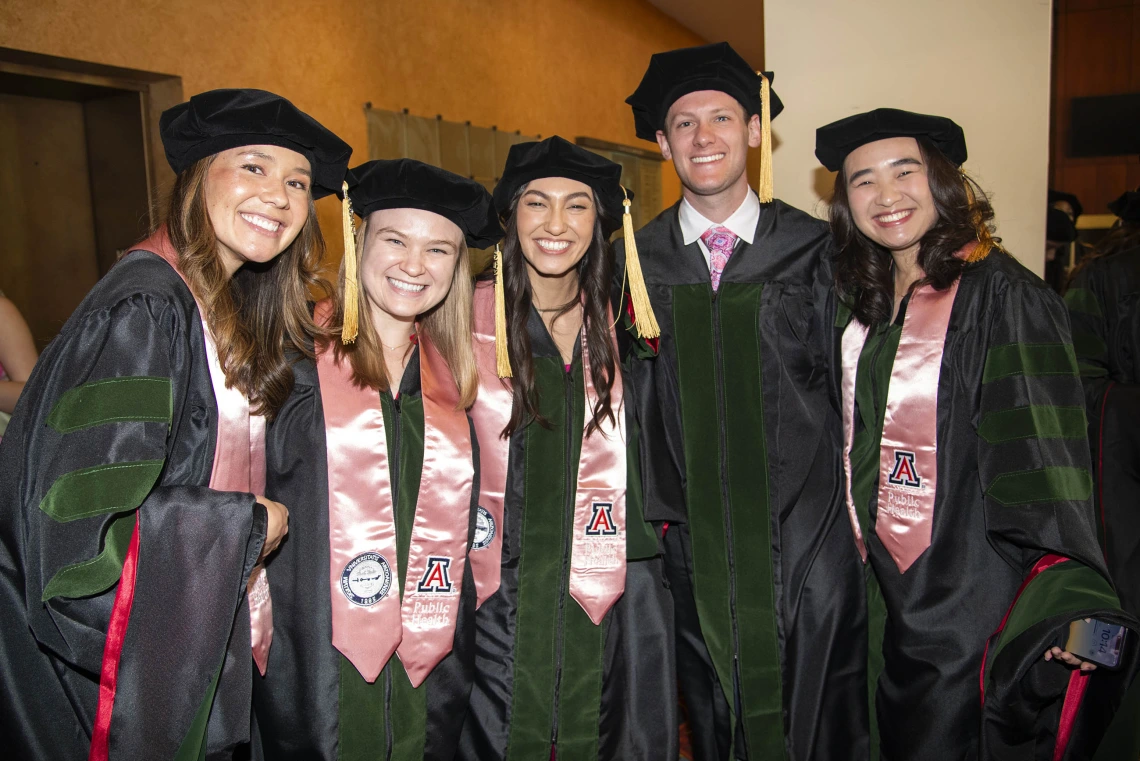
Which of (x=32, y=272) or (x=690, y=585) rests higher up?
(x=32, y=272)

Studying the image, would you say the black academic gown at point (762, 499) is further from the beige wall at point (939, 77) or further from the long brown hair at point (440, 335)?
the beige wall at point (939, 77)

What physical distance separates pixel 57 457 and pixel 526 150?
58.6 inches

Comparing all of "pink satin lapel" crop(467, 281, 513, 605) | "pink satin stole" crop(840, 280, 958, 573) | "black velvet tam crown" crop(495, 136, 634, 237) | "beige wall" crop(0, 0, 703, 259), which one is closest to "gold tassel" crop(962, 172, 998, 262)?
"pink satin stole" crop(840, 280, 958, 573)

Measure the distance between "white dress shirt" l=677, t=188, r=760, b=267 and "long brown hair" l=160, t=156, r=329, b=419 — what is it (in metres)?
1.14

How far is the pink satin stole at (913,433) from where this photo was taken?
231cm

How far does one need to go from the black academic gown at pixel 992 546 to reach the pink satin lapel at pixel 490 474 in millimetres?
1052

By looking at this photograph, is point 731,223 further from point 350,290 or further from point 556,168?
point 350,290

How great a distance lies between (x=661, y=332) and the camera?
2623mm

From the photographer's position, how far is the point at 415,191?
223 cm

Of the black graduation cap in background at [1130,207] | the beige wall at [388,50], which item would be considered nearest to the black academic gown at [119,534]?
the beige wall at [388,50]

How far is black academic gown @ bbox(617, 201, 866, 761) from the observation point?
2.50 metres

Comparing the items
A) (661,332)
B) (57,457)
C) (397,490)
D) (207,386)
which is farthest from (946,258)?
(57,457)

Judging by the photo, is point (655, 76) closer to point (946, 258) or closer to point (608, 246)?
point (608, 246)

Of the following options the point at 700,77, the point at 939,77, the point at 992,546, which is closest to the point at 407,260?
the point at 700,77
